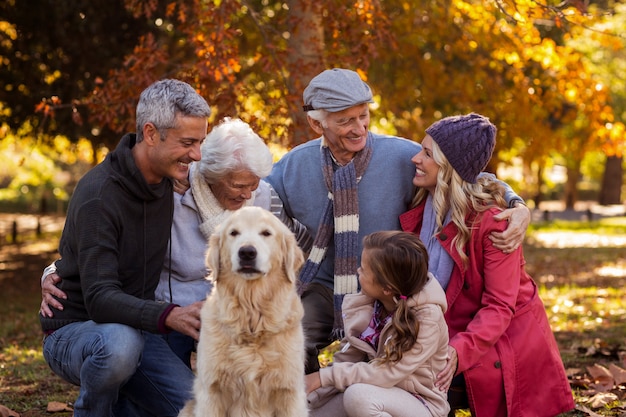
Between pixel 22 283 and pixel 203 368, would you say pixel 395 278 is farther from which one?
pixel 22 283

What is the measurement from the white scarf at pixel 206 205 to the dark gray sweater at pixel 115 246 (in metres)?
0.21

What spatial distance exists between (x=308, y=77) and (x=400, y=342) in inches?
199

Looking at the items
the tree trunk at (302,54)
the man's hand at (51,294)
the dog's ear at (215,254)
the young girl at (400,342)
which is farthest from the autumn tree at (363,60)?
the dog's ear at (215,254)

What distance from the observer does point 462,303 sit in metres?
4.35

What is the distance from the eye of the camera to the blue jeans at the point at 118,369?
382cm

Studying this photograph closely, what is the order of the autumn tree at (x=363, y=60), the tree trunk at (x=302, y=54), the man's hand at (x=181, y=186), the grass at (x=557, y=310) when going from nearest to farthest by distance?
the man's hand at (x=181, y=186), the grass at (x=557, y=310), the autumn tree at (x=363, y=60), the tree trunk at (x=302, y=54)

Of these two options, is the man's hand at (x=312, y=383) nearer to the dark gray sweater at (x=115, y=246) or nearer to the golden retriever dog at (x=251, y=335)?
the golden retriever dog at (x=251, y=335)

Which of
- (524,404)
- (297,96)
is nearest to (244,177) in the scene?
(524,404)

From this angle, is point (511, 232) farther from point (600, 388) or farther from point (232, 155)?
point (600, 388)

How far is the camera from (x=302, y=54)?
861 centimetres

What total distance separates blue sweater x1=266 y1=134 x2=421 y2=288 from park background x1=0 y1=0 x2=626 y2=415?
1.87 metres

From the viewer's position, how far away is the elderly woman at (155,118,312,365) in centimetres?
438

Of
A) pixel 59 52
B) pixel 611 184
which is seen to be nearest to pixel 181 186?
pixel 59 52

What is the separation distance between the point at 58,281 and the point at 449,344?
6.95 ft
